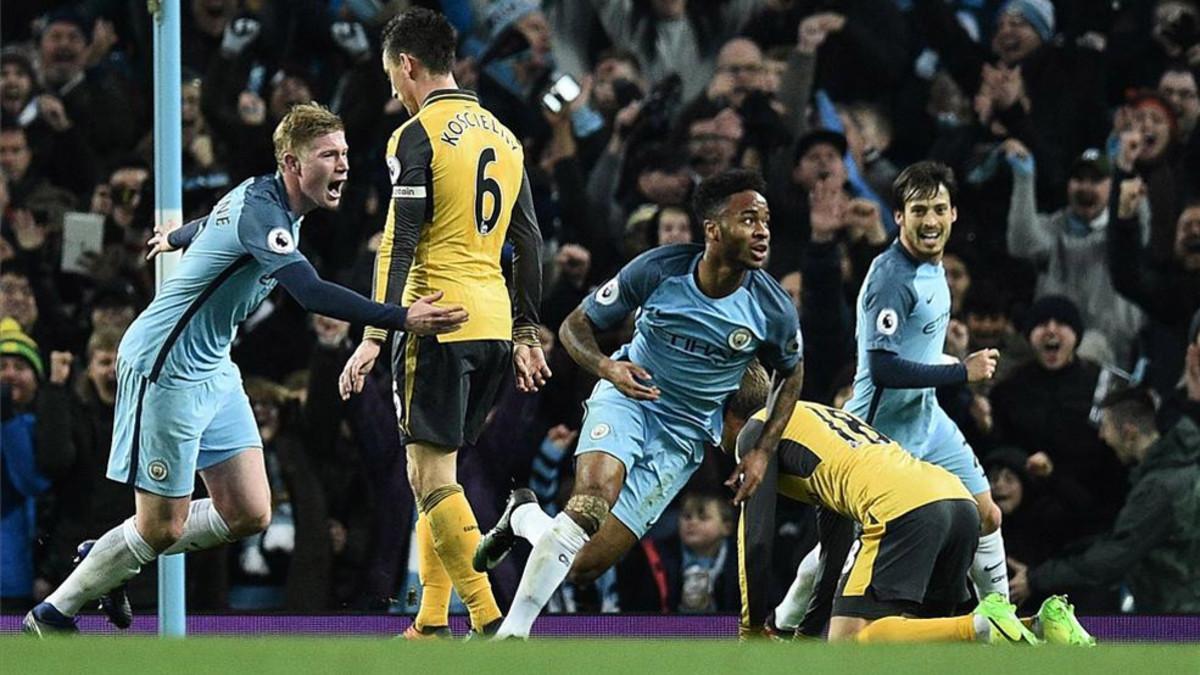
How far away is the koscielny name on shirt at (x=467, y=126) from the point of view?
6.75 metres

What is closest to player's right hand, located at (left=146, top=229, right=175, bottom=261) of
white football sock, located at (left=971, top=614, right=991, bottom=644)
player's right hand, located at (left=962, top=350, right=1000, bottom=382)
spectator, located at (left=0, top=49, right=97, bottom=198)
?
player's right hand, located at (left=962, top=350, right=1000, bottom=382)

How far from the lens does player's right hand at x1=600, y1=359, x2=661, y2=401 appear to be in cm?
669

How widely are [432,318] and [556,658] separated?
8.49 ft

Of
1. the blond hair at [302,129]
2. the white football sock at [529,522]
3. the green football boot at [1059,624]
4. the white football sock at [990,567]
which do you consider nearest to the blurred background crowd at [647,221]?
the white football sock at [990,567]

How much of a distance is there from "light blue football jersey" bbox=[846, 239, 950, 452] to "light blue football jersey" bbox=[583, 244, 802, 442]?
0.51 meters

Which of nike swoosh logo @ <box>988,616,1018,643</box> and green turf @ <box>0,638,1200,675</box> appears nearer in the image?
green turf @ <box>0,638,1200,675</box>

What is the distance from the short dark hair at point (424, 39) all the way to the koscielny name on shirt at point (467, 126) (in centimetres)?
18

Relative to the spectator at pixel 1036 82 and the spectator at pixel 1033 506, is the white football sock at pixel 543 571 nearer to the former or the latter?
the spectator at pixel 1033 506

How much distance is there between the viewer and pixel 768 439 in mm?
6762

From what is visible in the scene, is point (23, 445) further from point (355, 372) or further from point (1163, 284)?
point (1163, 284)

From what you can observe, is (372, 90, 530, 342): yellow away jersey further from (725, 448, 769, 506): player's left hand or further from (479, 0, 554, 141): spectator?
(479, 0, 554, 141): spectator

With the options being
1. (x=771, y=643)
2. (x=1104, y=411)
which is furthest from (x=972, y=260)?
(x=771, y=643)

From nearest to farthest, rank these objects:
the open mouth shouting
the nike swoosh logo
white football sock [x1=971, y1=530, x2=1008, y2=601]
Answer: the nike swoosh logo → the open mouth shouting → white football sock [x1=971, y1=530, x2=1008, y2=601]

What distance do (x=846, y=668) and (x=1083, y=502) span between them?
539 cm
